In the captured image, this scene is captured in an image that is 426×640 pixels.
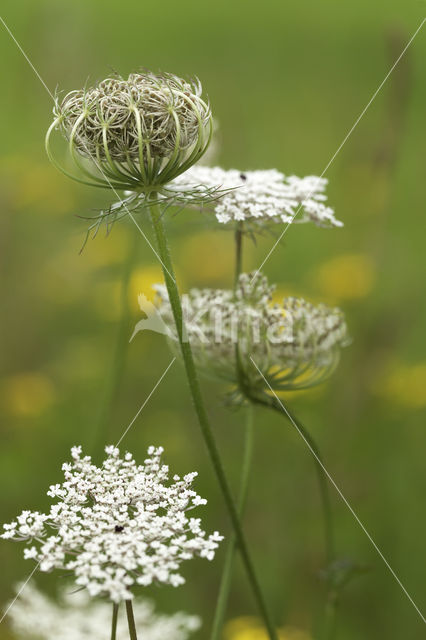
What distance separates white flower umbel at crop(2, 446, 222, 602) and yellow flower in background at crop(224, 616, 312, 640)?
63.8 inches

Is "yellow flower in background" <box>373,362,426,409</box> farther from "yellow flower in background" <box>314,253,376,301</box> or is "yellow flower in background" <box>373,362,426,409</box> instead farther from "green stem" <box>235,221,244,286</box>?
"green stem" <box>235,221,244,286</box>

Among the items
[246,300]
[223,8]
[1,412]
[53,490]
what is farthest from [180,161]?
[223,8]

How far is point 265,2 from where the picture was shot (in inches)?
446

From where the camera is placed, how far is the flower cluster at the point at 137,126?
1990 millimetres

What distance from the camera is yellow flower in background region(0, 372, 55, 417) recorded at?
4266mm

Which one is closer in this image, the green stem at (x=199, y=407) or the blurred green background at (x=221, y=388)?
the green stem at (x=199, y=407)

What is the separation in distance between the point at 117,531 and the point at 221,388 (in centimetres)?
341

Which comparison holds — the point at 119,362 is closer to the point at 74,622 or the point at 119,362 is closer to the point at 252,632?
the point at 74,622

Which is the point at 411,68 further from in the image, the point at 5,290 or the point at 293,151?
the point at 293,151

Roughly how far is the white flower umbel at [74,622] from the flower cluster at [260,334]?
95cm

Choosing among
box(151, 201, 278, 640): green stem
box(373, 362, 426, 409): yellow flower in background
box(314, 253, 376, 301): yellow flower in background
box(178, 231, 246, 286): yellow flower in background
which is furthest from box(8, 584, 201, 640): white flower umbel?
box(178, 231, 246, 286): yellow flower in background

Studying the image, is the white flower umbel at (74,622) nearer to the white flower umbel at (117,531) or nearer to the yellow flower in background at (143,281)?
the white flower umbel at (117,531)

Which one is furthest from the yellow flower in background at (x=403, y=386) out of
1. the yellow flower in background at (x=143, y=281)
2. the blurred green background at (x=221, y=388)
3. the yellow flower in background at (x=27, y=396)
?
the yellow flower in background at (x=27, y=396)

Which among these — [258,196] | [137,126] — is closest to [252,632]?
[258,196]
